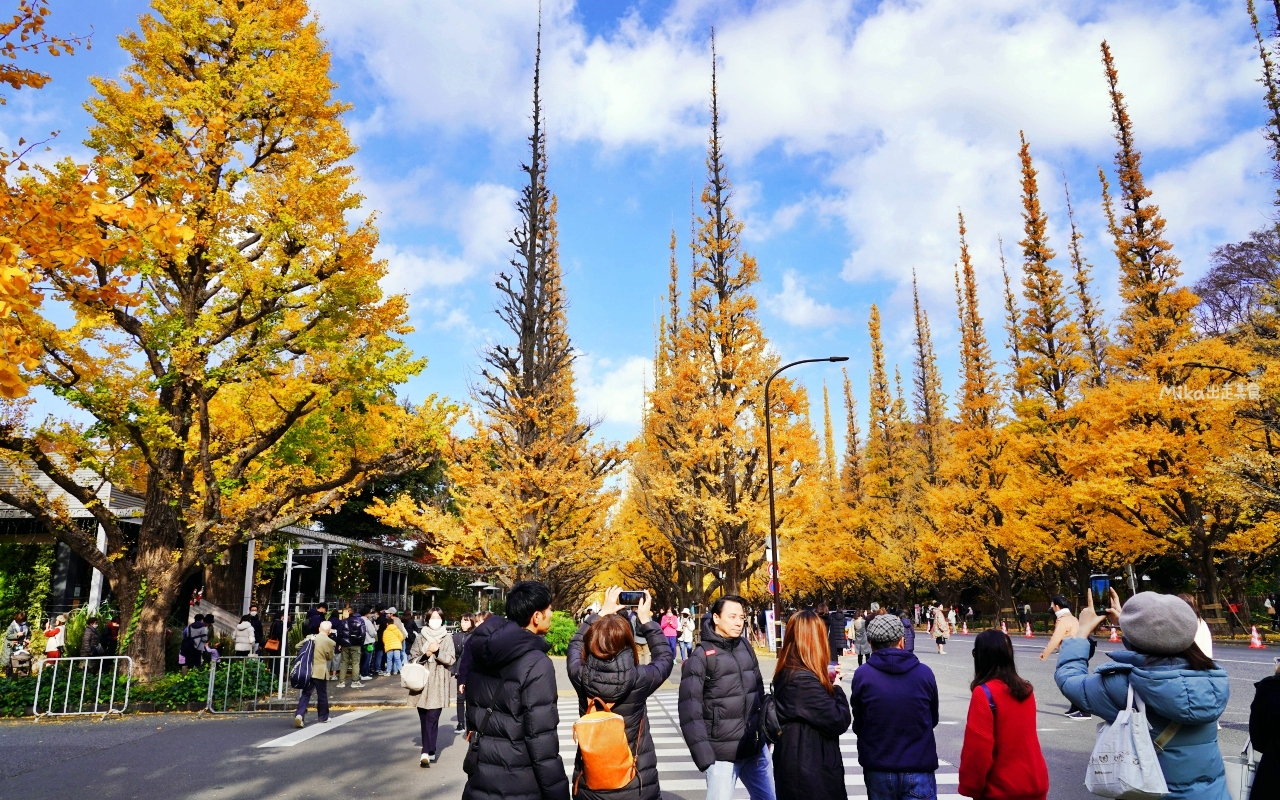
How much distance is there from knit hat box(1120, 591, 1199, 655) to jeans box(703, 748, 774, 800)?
2.42 meters

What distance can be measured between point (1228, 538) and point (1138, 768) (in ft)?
88.8

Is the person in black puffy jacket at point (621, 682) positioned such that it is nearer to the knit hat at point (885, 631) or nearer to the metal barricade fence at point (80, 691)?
the knit hat at point (885, 631)

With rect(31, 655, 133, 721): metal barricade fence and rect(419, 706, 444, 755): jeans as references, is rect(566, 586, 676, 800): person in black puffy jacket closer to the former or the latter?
rect(419, 706, 444, 755): jeans

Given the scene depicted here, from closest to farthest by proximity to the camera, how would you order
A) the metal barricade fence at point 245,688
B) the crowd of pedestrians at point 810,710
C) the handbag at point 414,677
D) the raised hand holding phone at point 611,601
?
the crowd of pedestrians at point 810,710
the raised hand holding phone at point 611,601
the handbag at point 414,677
the metal barricade fence at point 245,688

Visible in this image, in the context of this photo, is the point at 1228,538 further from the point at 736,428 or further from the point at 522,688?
the point at 522,688

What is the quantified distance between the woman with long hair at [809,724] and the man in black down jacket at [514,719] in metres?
1.16

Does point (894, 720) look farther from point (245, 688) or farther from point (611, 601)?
point (245, 688)

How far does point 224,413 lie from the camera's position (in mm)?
19047

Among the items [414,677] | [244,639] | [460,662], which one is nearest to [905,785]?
[414,677]

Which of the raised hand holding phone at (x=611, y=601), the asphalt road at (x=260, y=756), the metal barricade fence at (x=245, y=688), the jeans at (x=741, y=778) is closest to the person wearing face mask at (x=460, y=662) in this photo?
the asphalt road at (x=260, y=756)

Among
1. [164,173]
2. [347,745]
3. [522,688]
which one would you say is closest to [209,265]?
[164,173]

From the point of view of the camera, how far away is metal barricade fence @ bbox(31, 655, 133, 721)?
11578 millimetres

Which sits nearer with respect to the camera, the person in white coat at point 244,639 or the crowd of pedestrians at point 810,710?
the crowd of pedestrians at point 810,710

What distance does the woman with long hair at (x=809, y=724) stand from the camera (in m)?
3.83
